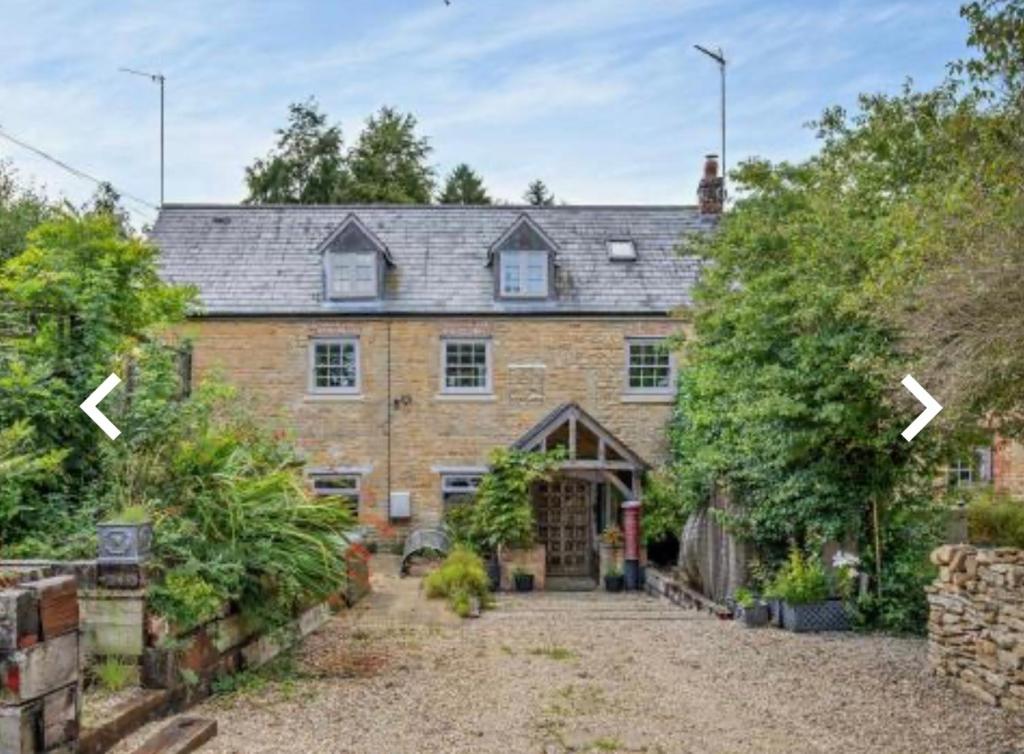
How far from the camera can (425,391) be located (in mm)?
22453

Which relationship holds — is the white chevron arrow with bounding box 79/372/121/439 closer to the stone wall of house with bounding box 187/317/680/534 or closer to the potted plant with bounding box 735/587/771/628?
the potted plant with bounding box 735/587/771/628

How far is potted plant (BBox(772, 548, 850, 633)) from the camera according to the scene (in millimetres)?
12953

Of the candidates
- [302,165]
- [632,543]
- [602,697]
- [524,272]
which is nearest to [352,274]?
[524,272]

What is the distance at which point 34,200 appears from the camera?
31859 millimetres

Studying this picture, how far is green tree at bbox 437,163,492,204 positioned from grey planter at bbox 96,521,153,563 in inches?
1682

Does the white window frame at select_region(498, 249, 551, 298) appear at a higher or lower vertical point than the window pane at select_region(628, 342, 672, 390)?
higher

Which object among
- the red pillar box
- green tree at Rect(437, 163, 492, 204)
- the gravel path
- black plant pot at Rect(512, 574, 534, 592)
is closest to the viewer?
the gravel path

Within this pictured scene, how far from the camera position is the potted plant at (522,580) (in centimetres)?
1988

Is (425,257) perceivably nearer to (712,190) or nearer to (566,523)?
(566,523)

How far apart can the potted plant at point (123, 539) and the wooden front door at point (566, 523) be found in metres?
15.2

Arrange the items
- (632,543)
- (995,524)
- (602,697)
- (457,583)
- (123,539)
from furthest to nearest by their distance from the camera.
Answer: (632,543)
(995,524)
(457,583)
(602,697)
(123,539)

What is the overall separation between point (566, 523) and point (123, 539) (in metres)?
15.7

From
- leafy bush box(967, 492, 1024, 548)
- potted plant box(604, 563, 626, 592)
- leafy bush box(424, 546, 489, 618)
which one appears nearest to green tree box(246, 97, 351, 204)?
potted plant box(604, 563, 626, 592)

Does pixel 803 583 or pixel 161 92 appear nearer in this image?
pixel 803 583
